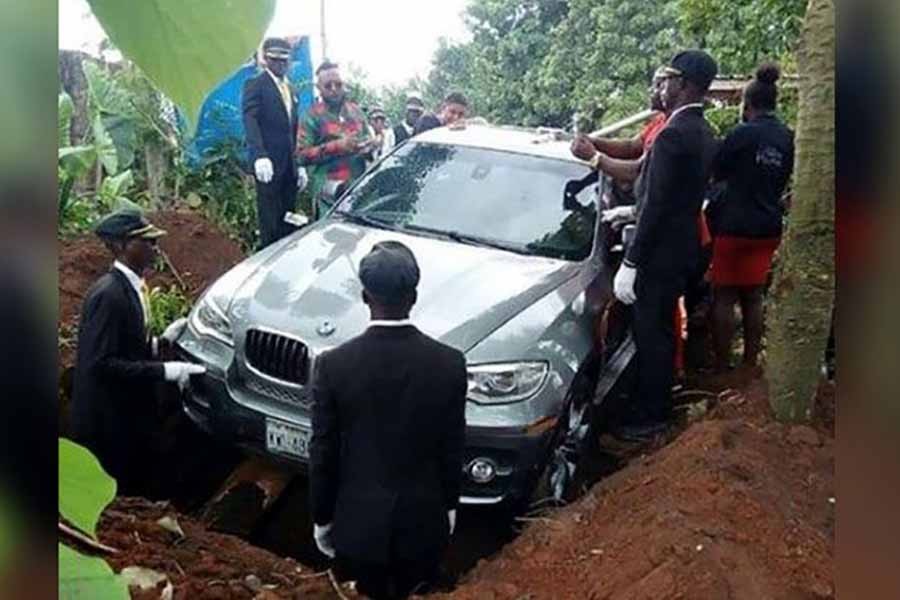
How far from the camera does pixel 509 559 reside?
2.63 m

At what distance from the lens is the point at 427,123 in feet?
9.20

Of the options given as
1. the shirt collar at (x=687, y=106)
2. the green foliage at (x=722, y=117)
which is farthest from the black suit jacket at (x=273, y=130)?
the green foliage at (x=722, y=117)

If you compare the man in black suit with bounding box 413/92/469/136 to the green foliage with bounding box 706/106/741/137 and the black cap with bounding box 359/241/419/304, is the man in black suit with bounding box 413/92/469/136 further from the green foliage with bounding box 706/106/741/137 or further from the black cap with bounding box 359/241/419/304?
the green foliage with bounding box 706/106/741/137

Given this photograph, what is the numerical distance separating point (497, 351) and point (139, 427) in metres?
0.81

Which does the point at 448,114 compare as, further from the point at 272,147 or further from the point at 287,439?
the point at 287,439

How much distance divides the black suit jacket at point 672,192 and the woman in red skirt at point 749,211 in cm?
9

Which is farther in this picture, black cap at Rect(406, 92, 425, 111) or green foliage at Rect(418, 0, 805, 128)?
black cap at Rect(406, 92, 425, 111)

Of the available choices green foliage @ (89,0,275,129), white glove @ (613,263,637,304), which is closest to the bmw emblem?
white glove @ (613,263,637,304)

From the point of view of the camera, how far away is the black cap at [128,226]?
2.43 metres

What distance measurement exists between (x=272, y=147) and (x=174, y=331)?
1.65 ft

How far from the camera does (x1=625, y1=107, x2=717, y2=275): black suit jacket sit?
2914 millimetres

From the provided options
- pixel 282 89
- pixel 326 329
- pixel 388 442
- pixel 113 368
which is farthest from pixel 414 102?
pixel 113 368

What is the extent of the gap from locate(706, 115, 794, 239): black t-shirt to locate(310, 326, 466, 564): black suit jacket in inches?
40.7
